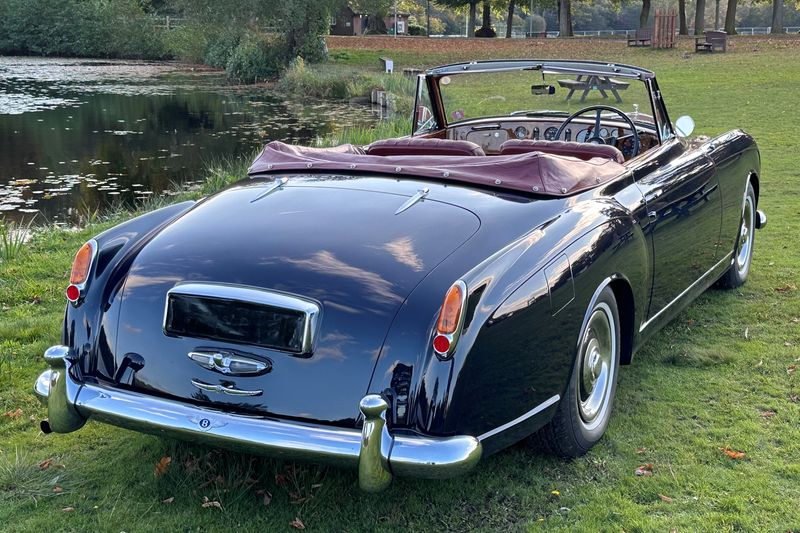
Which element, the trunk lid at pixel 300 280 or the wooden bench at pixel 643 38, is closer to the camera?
the trunk lid at pixel 300 280

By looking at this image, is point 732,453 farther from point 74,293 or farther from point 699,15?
point 699,15

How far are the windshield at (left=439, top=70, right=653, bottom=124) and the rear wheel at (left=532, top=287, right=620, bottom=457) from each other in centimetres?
170

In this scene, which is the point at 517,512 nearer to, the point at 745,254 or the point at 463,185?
the point at 463,185

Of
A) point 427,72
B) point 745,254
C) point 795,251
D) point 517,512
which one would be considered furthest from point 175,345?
point 795,251

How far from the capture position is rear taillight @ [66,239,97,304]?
9.90 feet

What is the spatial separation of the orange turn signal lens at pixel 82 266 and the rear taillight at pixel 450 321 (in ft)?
4.35

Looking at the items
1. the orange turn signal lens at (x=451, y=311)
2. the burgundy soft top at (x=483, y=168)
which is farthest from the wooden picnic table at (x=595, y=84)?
the orange turn signal lens at (x=451, y=311)

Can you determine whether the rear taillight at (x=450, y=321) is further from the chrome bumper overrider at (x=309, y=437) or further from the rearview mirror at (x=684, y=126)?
the rearview mirror at (x=684, y=126)

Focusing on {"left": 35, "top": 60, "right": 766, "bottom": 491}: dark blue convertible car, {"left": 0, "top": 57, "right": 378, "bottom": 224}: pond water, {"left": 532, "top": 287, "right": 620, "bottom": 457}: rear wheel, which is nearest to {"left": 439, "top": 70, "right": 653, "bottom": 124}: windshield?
{"left": 35, "top": 60, "right": 766, "bottom": 491}: dark blue convertible car

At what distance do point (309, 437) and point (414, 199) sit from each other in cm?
110

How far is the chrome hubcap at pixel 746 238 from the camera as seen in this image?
5262 millimetres

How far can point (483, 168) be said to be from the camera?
11.4 feet

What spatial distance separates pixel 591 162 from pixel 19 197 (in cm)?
909

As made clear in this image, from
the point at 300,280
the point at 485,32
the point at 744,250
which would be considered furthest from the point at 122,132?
the point at 485,32
